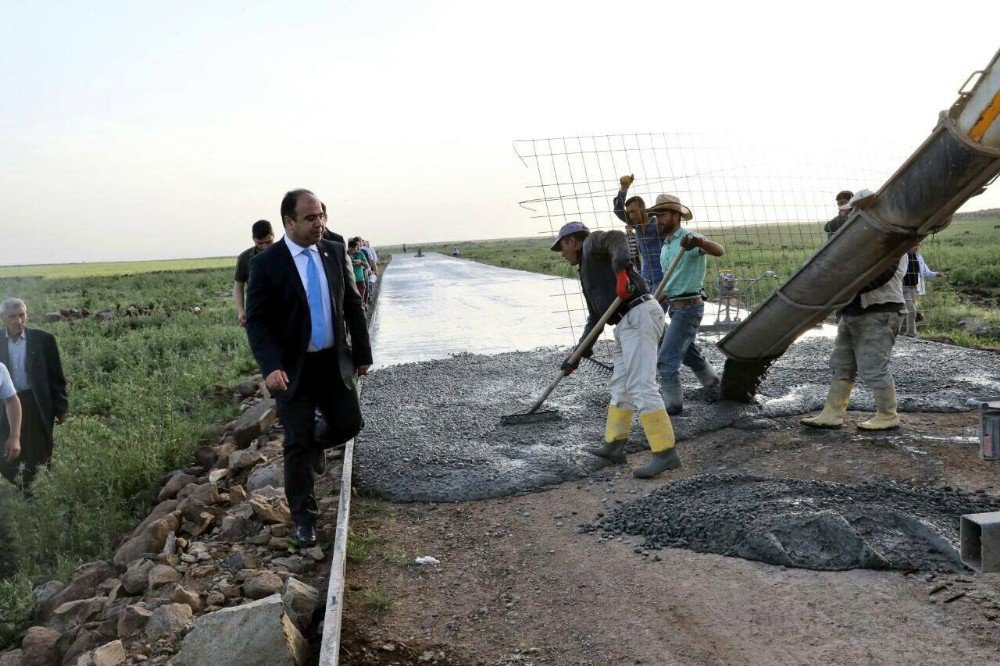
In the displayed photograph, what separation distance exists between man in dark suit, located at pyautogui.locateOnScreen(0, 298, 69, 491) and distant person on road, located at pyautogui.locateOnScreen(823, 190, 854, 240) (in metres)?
6.35

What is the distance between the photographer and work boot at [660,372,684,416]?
7.00 meters

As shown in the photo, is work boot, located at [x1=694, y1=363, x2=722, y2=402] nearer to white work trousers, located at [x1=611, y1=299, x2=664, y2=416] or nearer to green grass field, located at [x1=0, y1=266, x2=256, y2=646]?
white work trousers, located at [x1=611, y1=299, x2=664, y2=416]

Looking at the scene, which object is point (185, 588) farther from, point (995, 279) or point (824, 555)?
point (995, 279)

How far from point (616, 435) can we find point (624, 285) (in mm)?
1177

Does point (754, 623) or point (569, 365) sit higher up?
point (569, 365)

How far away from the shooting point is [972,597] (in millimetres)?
3520

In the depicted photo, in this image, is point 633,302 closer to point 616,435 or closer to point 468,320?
point 616,435

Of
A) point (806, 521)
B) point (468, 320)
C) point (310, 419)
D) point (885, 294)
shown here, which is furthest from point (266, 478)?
point (468, 320)

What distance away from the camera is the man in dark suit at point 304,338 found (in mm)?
4500

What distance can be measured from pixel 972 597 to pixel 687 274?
3777mm

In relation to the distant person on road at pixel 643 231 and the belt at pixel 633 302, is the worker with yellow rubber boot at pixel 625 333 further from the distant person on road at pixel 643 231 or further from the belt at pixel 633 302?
the distant person on road at pixel 643 231

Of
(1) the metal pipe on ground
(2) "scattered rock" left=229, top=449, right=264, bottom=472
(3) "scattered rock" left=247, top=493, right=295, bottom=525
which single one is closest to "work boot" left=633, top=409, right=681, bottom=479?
(1) the metal pipe on ground

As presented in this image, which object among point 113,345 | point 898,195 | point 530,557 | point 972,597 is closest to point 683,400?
point 898,195

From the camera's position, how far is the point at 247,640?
11.2ft
